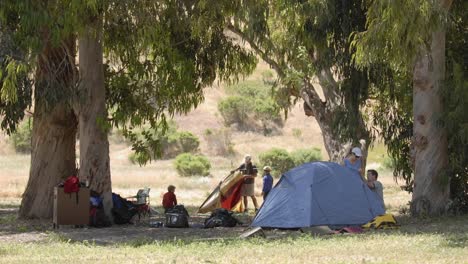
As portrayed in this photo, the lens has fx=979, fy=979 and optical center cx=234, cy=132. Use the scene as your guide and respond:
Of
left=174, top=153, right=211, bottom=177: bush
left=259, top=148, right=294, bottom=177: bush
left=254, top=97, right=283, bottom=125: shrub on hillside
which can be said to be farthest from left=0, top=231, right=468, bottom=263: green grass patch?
left=254, top=97, right=283, bottom=125: shrub on hillside

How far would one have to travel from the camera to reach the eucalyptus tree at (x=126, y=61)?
19.0 meters

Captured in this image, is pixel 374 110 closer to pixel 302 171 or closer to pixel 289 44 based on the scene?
pixel 289 44

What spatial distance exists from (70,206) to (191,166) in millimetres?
29662

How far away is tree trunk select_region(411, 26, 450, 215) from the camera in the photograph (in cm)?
1975

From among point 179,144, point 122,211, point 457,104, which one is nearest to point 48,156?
point 122,211

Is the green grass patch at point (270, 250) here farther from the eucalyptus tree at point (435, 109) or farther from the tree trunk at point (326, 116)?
the tree trunk at point (326, 116)

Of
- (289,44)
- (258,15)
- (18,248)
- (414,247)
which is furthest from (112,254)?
(289,44)

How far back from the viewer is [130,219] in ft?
68.3

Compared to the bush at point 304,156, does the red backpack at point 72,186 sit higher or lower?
lower

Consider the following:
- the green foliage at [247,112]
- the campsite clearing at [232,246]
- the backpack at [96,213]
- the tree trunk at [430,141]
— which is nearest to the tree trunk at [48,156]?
the backpack at [96,213]

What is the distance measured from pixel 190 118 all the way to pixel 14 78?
1946 inches

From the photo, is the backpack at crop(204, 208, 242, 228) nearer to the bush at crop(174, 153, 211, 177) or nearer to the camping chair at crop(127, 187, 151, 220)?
the camping chair at crop(127, 187, 151, 220)

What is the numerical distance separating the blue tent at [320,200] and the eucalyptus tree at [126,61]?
13.3ft

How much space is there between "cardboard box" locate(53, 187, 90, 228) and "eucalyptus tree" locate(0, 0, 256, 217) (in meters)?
1.38
